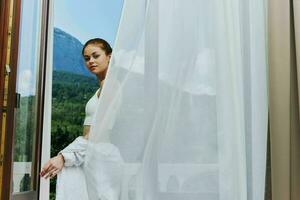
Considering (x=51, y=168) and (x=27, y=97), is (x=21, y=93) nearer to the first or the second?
(x=27, y=97)

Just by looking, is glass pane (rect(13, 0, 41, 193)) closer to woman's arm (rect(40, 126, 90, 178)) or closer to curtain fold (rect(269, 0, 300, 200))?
woman's arm (rect(40, 126, 90, 178))

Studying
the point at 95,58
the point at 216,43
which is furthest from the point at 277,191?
the point at 95,58

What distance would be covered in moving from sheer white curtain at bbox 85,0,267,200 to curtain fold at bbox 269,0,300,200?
0.05m

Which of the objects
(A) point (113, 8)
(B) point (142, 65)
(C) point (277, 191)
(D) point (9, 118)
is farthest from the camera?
(A) point (113, 8)

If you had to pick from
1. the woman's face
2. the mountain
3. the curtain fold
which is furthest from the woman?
the curtain fold

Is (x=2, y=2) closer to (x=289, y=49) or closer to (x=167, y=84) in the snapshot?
(x=167, y=84)

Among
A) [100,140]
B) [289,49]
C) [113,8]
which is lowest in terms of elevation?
[100,140]

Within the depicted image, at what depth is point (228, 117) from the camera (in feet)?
4.65

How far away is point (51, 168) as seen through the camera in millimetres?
2074

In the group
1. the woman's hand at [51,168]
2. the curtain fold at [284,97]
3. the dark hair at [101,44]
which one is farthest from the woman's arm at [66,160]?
the curtain fold at [284,97]

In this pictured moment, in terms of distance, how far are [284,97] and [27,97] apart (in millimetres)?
1372

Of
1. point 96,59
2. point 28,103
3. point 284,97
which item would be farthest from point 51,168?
point 284,97

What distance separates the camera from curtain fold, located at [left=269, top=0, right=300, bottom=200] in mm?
1334

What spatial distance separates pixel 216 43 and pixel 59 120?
147cm
